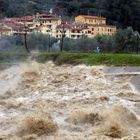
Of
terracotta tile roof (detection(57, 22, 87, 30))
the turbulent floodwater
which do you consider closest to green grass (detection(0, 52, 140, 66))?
the turbulent floodwater

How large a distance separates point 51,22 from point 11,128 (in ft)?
209

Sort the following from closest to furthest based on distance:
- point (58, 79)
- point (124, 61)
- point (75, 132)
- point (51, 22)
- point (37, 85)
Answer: point (75, 132)
point (37, 85)
point (58, 79)
point (124, 61)
point (51, 22)

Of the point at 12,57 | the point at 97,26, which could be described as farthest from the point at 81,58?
the point at 97,26

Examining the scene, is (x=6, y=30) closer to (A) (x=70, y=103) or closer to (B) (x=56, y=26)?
(B) (x=56, y=26)

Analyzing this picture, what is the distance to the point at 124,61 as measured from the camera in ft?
106

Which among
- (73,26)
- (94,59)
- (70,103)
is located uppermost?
(73,26)

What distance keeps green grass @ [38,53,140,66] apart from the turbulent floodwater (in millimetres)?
1010

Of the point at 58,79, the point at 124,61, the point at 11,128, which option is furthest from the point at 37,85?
the point at 11,128

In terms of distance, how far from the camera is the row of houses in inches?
2746

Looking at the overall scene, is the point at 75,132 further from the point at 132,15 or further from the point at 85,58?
the point at 132,15

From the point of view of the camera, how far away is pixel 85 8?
93875 mm

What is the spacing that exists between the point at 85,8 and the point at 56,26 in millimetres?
20765

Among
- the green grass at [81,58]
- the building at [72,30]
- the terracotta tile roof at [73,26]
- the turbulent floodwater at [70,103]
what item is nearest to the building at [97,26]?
the terracotta tile roof at [73,26]

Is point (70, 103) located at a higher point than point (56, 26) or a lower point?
lower
